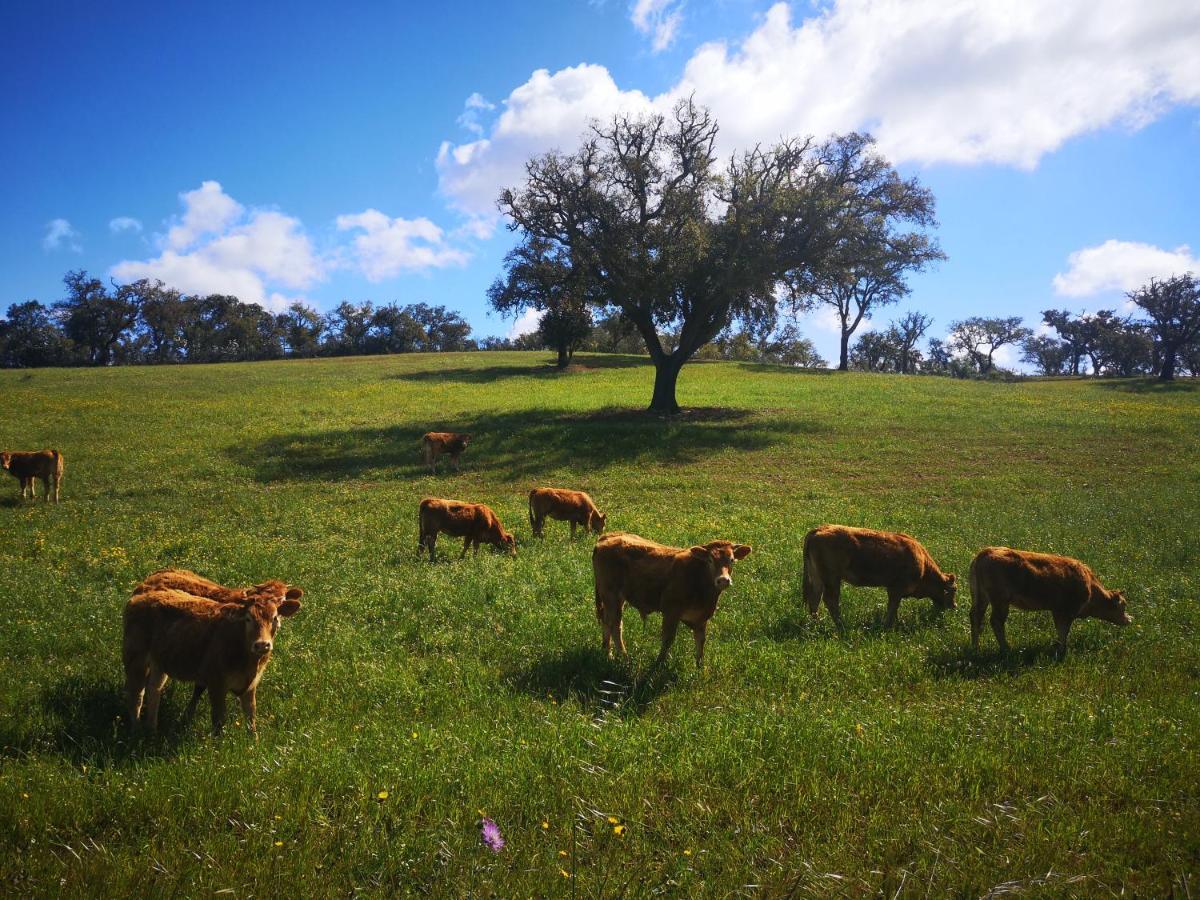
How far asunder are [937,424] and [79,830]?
1394 inches

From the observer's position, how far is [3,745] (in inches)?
242

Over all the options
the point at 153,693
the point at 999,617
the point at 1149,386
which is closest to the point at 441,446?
the point at 153,693

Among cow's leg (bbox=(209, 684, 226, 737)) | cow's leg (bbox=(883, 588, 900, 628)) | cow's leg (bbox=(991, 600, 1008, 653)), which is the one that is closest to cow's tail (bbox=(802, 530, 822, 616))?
cow's leg (bbox=(883, 588, 900, 628))

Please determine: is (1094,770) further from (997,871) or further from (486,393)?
(486,393)

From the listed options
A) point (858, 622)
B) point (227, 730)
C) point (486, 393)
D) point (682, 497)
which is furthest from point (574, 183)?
point (227, 730)

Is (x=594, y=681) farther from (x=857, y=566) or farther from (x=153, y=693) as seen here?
(x=857, y=566)

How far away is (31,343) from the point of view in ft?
304

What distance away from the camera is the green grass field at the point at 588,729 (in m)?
4.60

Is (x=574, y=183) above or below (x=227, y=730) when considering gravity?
above

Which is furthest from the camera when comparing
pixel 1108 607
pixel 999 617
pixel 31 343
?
pixel 31 343

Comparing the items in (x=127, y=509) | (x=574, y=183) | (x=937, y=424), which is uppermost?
(x=574, y=183)

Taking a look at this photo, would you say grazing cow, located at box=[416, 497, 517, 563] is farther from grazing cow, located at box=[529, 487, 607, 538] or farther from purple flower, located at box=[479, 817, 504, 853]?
purple flower, located at box=[479, 817, 504, 853]

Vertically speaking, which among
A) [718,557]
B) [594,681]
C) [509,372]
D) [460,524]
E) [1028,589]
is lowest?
[594,681]

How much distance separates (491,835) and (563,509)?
1252 cm
